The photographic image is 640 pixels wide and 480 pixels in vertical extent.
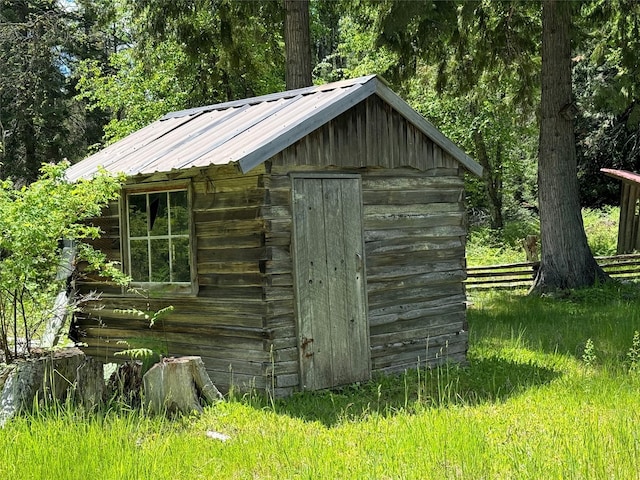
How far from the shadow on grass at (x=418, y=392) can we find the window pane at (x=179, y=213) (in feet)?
7.51

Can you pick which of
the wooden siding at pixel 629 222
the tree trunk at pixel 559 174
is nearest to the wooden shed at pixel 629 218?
the wooden siding at pixel 629 222

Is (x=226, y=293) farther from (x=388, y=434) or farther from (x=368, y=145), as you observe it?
(x=388, y=434)

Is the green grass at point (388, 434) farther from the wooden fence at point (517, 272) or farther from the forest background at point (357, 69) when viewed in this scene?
the wooden fence at point (517, 272)

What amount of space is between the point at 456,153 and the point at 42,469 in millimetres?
6142

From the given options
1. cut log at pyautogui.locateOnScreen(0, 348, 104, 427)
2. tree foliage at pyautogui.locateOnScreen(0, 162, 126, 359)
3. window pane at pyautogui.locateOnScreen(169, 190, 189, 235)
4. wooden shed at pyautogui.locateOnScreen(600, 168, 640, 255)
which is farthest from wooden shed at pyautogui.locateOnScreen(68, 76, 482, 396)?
wooden shed at pyautogui.locateOnScreen(600, 168, 640, 255)

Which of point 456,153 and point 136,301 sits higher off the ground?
point 456,153

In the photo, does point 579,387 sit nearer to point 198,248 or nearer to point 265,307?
point 265,307

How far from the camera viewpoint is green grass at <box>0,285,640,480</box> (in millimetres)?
5207

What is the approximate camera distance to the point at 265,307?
25.6ft

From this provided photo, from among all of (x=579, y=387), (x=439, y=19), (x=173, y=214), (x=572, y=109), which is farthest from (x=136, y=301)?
(x=572, y=109)

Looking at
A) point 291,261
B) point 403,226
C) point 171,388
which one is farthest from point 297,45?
point 171,388

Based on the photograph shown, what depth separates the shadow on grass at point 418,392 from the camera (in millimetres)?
7344

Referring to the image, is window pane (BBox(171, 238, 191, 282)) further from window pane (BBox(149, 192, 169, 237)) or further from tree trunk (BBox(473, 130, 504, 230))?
tree trunk (BBox(473, 130, 504, 230))

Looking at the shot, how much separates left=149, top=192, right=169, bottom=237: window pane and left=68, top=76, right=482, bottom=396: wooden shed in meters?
0.02
